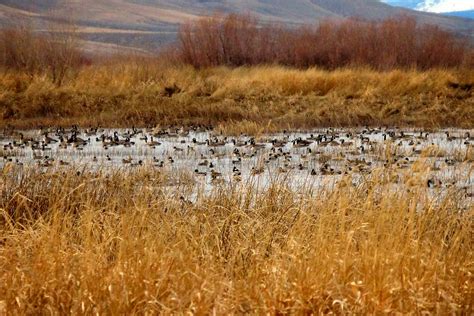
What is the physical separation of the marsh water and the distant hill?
75.1 metres

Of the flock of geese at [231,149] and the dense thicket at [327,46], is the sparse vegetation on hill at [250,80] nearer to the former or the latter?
the dense thicket at [327,46]

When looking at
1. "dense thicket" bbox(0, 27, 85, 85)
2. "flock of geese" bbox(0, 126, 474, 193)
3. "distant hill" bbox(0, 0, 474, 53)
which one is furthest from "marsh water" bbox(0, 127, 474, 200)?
"distant hill" bbox(0, 0, 474, 53)

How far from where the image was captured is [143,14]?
156750 millimetres

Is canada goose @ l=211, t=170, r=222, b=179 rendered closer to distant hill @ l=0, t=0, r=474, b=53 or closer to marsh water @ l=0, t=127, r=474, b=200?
marsh water @ l=0, t=127, r=474, b=200

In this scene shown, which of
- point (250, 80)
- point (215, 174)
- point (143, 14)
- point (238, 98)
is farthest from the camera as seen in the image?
point (143, 14)

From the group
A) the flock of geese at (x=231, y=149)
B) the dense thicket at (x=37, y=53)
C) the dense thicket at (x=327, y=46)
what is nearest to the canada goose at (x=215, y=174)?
the flock of geese at (x=231, y=149)

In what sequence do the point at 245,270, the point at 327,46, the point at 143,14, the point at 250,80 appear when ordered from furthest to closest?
1. the point at 143,14
2. the point at 327,46
3. the point at 250,80
4. the point at 245,270

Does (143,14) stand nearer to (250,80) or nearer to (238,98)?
(250,80)

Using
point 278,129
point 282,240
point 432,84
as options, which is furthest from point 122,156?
point 432,84

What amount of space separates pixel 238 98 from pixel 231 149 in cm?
779

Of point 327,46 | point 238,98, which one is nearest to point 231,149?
point 238,98

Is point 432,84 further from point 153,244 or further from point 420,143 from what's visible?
point 153,244

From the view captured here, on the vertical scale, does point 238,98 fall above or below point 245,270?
below

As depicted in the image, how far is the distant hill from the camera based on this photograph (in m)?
114
